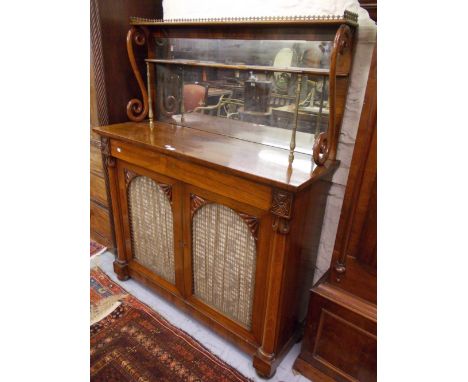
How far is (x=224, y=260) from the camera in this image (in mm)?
1574

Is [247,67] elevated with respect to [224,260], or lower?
elevated

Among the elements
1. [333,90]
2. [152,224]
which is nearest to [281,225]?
[333,90]

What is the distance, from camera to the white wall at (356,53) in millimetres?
1352

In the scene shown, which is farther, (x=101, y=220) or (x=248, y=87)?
(x=101, y=220)

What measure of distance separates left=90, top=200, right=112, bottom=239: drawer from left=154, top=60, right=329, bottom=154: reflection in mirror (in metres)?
0.81

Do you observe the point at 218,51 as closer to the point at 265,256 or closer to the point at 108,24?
the point at 108,24

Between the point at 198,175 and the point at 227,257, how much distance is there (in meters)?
0.42

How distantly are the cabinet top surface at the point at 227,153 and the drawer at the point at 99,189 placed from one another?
519 millimetres

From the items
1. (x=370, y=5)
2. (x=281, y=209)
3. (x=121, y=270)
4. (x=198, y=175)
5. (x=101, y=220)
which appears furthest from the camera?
(x=101, y=220)

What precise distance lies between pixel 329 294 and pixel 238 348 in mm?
662

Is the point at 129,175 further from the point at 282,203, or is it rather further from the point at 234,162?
the point at 282,203

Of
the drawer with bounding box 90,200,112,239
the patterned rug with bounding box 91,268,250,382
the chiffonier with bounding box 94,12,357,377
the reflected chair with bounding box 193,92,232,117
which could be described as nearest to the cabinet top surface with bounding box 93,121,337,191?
the chiffonier with bounding box 94,12,357,377

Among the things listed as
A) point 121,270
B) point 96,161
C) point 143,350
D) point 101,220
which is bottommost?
point 143,350

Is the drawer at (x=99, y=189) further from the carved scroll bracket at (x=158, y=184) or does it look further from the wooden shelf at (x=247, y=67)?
the wooden shelf at (x=247, y=67)
